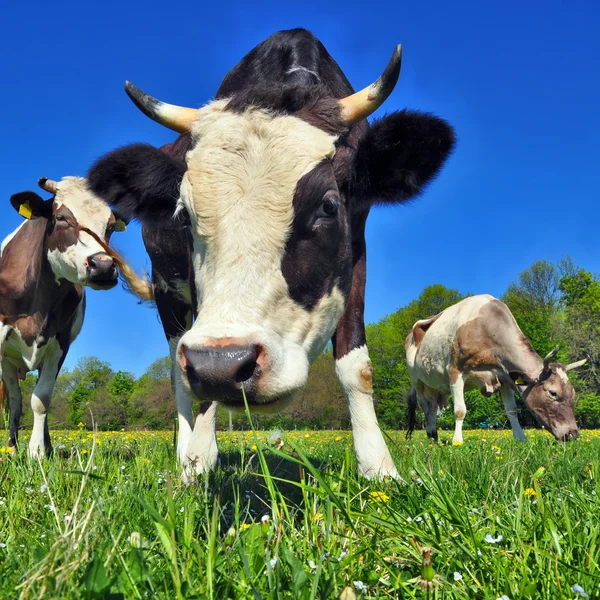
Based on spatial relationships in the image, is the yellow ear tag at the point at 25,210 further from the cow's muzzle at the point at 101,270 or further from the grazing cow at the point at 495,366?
the grazing cow at the point at 495,366

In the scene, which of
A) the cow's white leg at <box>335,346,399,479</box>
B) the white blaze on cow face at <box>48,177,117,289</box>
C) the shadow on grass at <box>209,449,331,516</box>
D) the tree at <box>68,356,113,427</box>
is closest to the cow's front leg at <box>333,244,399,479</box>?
the cow's white leg at <box>335,346,399,479</box>

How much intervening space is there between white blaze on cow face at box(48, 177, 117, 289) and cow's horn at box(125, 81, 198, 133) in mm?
2951

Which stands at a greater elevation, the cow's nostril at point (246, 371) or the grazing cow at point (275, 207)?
the grazing cow at point (275, 207)

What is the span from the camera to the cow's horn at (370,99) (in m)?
3.79

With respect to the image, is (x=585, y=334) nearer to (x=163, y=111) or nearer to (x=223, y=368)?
(x=163, y=111)

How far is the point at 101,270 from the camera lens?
693cm

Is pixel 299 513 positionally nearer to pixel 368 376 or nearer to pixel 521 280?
pixel 368 376

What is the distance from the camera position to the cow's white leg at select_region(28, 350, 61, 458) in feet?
22.4

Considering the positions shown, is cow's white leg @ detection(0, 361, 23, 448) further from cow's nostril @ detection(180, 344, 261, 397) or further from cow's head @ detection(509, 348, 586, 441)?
cow's head @ detection(509, 348, 586, 441)

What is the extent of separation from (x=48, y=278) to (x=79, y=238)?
0.81 metres

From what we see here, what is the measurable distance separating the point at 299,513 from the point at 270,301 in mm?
1051

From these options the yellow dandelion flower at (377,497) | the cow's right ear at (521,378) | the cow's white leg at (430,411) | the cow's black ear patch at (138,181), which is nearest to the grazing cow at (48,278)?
the cow's black ear patch at (138,181)

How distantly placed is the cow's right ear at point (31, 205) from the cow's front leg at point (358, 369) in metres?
4.99

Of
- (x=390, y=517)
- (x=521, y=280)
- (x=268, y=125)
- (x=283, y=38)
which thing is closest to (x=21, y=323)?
(x=283, y=38)
